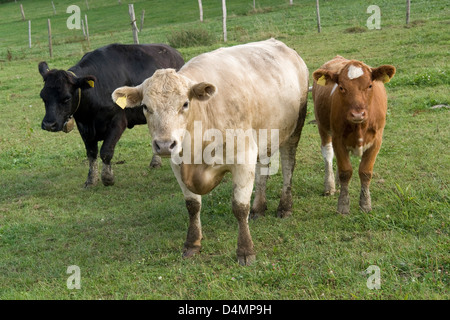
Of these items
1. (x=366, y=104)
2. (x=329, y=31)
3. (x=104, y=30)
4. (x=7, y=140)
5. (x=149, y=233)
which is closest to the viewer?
(x=366, y=104)

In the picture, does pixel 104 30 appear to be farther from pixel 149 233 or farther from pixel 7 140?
pixel 149 233

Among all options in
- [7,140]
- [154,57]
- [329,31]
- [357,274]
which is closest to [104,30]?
[329,31]

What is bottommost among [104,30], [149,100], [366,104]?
[104,30]

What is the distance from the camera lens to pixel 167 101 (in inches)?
165

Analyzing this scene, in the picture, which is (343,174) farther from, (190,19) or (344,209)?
(190,19)

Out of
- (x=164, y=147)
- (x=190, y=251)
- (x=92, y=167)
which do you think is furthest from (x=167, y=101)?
(x=92, y=167)

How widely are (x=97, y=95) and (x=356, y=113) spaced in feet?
13.7

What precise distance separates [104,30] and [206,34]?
16.0 m

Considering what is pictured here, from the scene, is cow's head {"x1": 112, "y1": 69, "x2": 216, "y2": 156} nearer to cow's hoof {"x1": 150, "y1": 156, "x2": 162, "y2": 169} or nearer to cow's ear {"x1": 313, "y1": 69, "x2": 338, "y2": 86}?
cow's ear {"x1": 313, "y1": 69, "x2": 338, "y2": 86}

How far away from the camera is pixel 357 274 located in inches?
163

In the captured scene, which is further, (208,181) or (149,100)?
(208,181)

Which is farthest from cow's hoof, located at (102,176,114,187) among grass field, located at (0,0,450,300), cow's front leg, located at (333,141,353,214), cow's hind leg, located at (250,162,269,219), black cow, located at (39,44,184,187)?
cow's front leg, located at (333,141,353,214)

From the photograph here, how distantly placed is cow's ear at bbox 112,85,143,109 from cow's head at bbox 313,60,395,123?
2113 millimetres

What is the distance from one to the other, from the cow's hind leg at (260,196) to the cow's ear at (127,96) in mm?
2171
